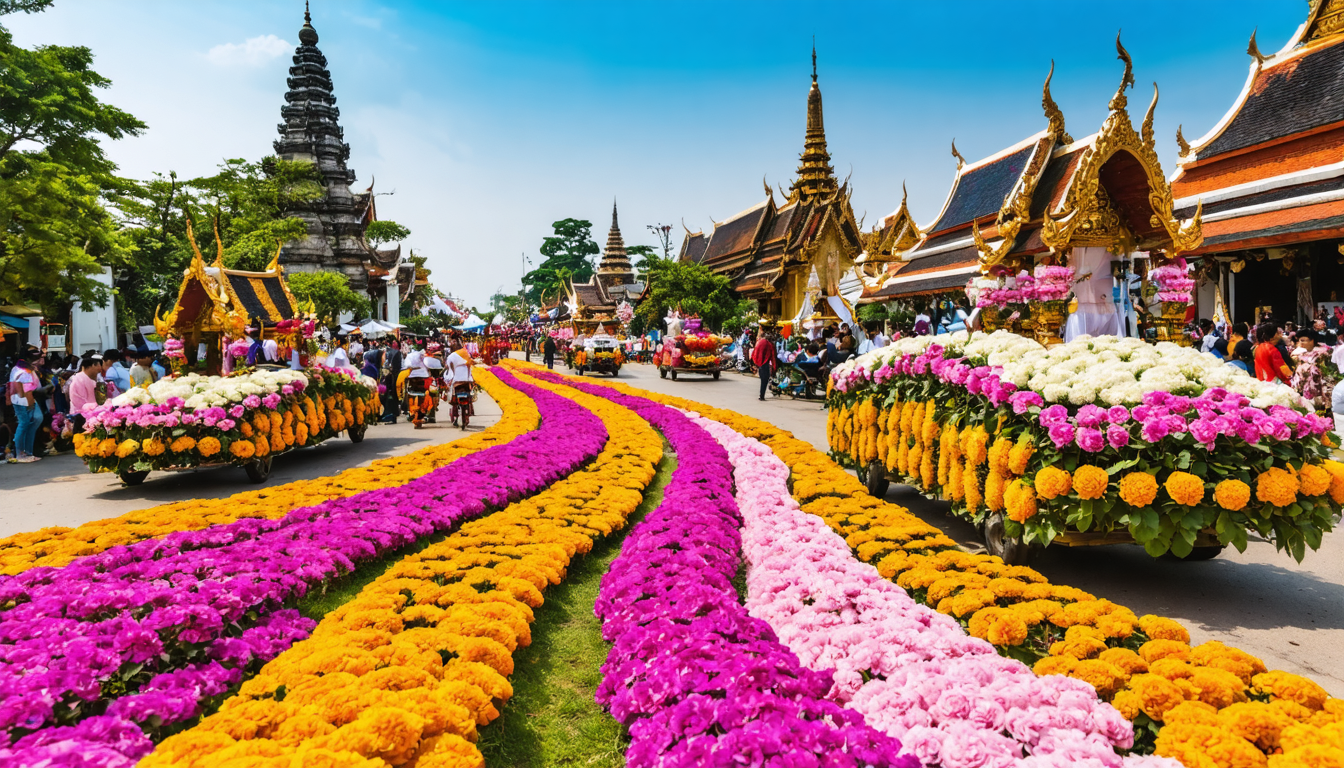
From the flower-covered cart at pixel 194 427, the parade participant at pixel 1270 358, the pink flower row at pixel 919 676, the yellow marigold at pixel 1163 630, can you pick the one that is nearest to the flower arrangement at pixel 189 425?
the flower-covered cart at pixel 194 427

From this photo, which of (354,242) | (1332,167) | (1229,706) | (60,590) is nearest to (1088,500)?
(1229,706)

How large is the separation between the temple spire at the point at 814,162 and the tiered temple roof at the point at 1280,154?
75.0ft

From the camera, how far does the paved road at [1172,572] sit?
4535mm

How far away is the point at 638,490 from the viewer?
25.9 ft

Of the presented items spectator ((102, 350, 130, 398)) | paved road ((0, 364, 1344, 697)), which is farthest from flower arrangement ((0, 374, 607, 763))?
spectator ((102, 350, 130, 398))

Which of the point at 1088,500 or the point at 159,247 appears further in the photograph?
the point at 159,247

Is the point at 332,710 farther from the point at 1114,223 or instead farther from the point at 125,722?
the point at 1114,223

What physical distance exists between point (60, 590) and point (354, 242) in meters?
48.5

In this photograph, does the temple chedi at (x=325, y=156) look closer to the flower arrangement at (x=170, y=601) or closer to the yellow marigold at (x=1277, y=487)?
the flower arrangement at (x=170, y=601)

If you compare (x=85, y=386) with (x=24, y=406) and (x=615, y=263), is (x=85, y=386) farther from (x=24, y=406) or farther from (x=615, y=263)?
(x=615, y=263)

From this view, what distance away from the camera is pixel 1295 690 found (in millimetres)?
2947

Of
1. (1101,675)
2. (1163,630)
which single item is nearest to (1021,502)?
(1163,630)

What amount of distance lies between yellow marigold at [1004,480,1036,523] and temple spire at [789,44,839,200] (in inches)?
1394

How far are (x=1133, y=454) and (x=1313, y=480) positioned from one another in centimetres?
99
